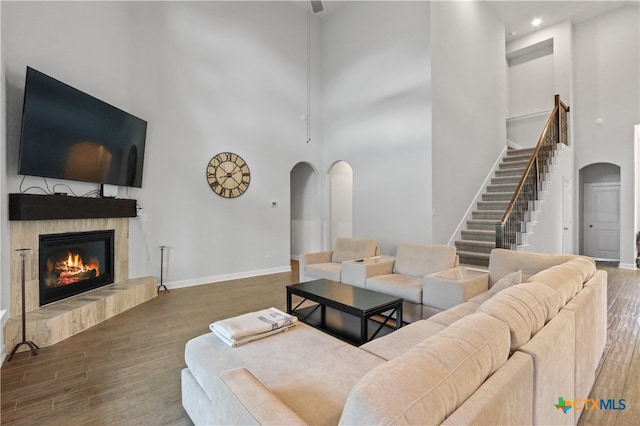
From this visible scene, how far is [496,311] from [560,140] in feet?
23.9

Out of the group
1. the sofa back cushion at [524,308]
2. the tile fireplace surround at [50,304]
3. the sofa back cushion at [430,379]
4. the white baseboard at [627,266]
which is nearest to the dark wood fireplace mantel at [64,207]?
the tile fireplace surround at [50,304]

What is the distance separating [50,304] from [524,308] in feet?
14.2

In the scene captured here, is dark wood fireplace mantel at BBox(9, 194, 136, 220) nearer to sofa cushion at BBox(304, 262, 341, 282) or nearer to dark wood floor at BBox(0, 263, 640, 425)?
dark wood floor at BBox(0, 263, 640, 425)

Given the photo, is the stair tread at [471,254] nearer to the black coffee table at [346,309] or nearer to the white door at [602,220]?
the black coffee table at [346,309]

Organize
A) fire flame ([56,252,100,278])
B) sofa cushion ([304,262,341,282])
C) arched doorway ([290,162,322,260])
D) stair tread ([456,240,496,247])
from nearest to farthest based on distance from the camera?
fire flame ([56,252,100,278]) < sofa cushion ([304,262,341,282]) < stair tread ([456,240,496,247]) < arched doorway ([290,162,322,260])

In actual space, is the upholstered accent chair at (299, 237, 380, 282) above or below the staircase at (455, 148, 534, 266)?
below

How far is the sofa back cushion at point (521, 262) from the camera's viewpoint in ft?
9.84

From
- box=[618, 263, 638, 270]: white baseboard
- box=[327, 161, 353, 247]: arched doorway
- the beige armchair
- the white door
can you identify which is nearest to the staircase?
the beige armchair

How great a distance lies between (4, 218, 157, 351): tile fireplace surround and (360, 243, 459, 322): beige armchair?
2.94m

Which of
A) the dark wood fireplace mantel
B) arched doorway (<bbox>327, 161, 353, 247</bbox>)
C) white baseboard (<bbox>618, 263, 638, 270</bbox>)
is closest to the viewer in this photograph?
the dark wood fireplace mantel

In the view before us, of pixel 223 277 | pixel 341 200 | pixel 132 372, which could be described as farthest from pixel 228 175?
pixel 132 372

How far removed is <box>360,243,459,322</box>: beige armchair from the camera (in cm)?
345

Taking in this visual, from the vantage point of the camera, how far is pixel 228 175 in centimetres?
583

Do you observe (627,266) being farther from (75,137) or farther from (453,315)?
(75,137)
